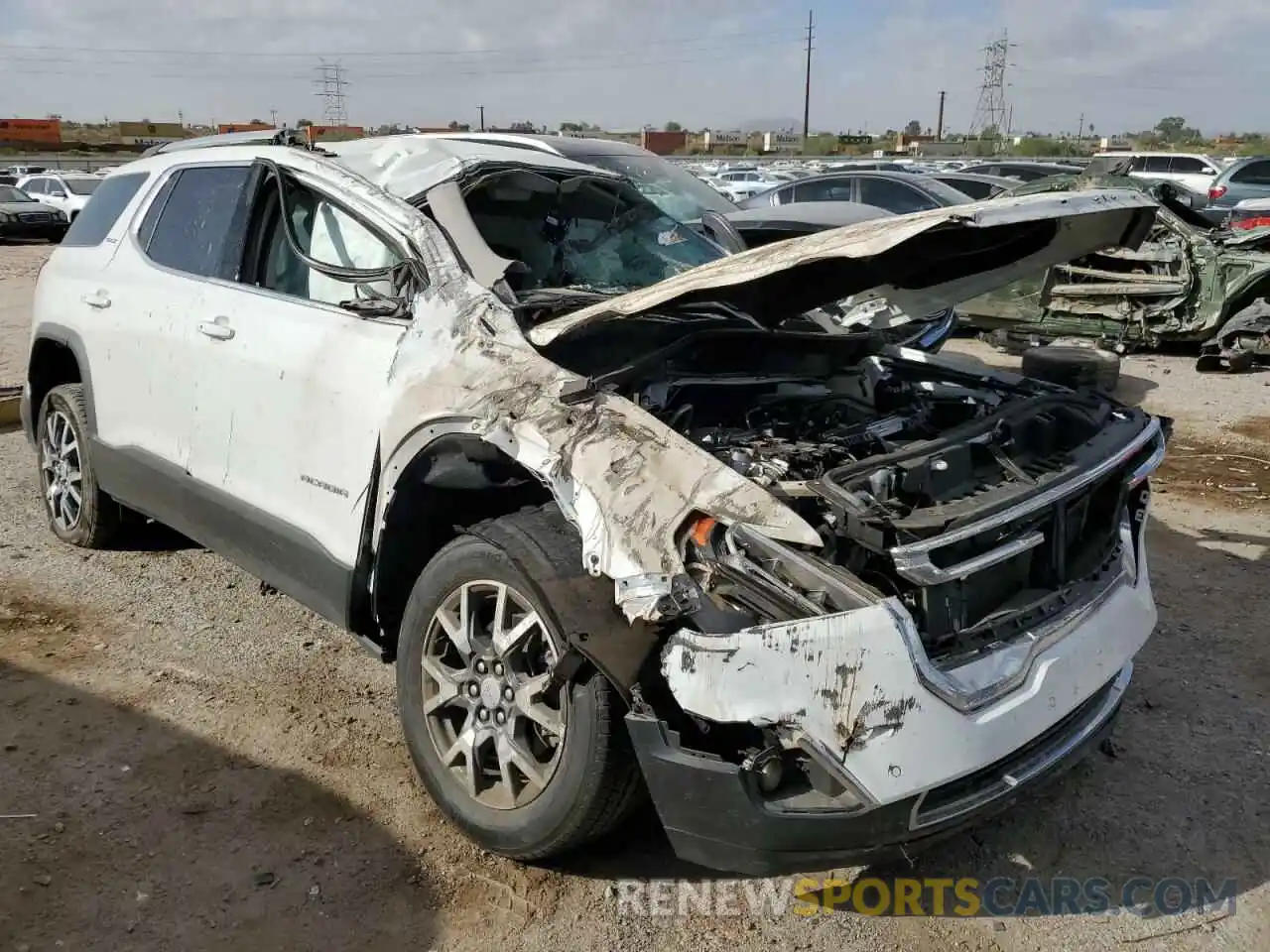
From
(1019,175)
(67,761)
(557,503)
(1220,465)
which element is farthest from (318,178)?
(1019,175)

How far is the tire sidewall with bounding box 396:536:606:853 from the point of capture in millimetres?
2561

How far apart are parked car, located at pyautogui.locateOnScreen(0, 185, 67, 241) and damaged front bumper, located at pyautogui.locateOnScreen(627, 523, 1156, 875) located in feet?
81.1

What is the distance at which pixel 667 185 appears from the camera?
473 centimetres

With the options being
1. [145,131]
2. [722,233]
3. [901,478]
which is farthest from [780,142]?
[901,478]

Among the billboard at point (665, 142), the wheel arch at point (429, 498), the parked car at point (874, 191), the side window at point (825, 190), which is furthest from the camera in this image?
the billboard at point (665, 142)

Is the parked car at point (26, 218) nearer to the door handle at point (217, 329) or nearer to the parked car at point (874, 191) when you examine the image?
the parked car at point (874, 191)

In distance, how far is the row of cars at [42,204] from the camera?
74.9ft

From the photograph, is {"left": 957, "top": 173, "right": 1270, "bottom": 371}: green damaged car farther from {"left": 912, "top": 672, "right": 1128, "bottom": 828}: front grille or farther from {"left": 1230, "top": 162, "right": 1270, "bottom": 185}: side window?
{"left": 1230, "top": 162, "right": 1270, "bottom": 185}: side window

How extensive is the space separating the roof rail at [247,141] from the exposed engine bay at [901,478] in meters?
1.93

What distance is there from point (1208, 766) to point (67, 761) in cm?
373

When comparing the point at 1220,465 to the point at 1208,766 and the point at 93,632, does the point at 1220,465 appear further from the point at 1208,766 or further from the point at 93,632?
the point at 93,632

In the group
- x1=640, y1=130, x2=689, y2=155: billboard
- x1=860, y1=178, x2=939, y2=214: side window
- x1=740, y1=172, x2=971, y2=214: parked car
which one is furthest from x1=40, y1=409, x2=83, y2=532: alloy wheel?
x1=640, y1=130, x2=689, y2=155: billboard

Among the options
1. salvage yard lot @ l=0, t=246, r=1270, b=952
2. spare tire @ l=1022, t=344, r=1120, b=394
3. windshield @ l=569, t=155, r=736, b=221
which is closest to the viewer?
salvage yard lot @ l=0, t=246, r=1270, b=952

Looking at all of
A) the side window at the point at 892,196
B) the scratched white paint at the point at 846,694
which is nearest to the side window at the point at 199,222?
the scratched white paint at the point at 846,694
